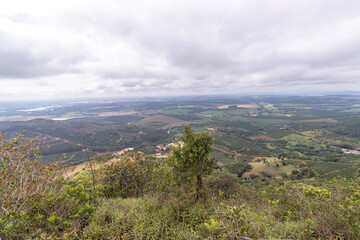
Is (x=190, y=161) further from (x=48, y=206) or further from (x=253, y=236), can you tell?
(x=48, y=206)

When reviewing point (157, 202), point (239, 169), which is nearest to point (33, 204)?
point (157, 202)

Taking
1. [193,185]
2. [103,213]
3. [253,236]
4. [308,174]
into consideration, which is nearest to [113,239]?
[103,213]

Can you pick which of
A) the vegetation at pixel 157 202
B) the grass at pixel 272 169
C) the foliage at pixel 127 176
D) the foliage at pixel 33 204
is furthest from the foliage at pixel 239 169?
the foliage at pixel 33 204

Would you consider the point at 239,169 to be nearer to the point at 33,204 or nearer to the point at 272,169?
the point at 272,169

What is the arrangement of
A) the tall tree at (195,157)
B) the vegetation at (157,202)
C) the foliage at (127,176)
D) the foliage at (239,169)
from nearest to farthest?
the vegetation at (157,202)
the tall tree at (195,157)
the foliage at (127,176)
the foliage at (239,169)

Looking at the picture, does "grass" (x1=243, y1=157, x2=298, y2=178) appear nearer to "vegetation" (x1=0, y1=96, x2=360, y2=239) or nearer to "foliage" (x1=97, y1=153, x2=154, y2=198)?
"vegetation" (x1=0, y1=96, x2=360, y2=239)

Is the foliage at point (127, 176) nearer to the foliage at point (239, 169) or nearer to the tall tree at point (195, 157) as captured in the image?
the tall tree at point (195, 157)

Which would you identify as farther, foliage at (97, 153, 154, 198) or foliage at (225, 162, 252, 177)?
foliage at (225, 162, 252, 177)

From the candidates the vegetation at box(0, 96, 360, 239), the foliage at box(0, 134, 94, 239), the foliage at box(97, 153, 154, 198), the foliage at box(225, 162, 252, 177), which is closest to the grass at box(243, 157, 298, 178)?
the foliage at box(225, 162, 252, 177)
